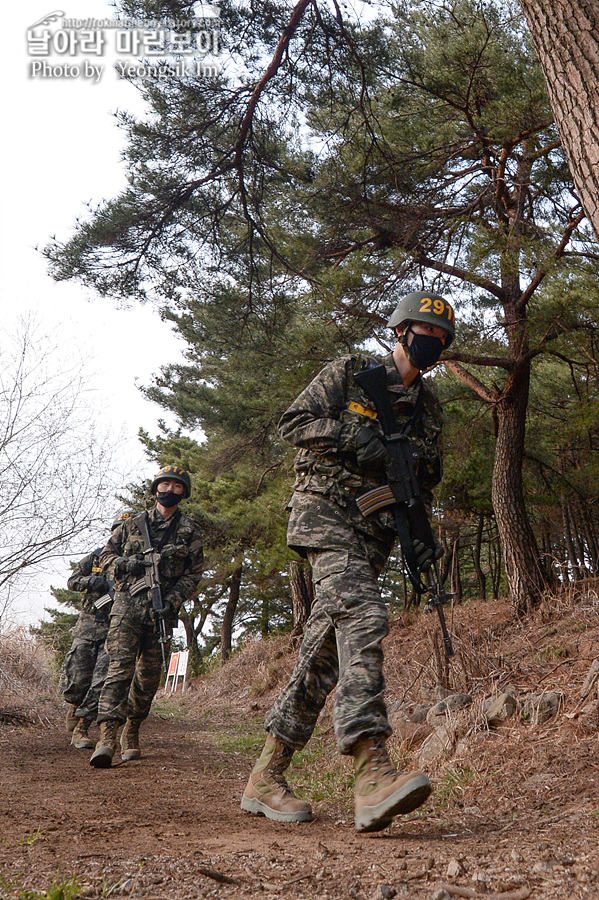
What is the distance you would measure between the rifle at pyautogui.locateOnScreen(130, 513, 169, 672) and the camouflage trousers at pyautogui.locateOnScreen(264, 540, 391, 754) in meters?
2.75

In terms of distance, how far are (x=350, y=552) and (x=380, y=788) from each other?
3.10 feet

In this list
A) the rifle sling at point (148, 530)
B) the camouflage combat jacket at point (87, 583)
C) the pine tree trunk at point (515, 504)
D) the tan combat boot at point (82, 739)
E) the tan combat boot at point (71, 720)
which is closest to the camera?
the rifle sling at point (148, 530)

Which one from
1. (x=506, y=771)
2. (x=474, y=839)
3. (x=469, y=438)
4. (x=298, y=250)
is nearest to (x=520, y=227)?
(x=298, y=250)

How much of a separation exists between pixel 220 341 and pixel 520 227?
3.71 meters

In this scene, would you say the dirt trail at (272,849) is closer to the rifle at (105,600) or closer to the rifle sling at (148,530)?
the rifle sling at (148,530)

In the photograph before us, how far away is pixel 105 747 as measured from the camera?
507 centimetres

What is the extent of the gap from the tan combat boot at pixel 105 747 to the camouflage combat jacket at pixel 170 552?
1.06 m

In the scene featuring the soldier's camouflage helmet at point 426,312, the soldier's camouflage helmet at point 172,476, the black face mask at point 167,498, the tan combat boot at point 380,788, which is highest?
the soldier's camouflage helmet at point 426,312

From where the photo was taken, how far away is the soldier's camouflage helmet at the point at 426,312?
11.2 ft

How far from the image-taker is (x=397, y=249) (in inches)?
323

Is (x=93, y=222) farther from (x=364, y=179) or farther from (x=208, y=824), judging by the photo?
(x=208, y=824)

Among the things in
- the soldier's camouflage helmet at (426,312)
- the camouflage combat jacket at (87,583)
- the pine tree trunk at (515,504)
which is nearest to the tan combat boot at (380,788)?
the soldier's camouflage helmet at (426,312)

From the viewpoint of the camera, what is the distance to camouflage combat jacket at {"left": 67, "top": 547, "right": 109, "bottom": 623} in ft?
26.2

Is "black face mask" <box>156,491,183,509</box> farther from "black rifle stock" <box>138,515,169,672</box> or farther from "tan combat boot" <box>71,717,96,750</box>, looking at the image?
"tan combat boot" <box>71,717,96,750</box>
